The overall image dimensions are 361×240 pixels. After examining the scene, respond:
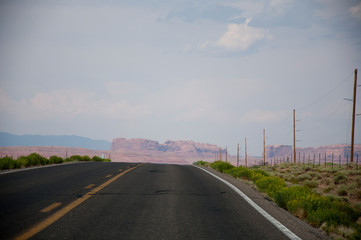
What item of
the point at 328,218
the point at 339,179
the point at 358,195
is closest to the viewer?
the point at 328,218

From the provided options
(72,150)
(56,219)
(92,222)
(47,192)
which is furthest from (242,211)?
(72,150)

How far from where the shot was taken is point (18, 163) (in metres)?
15.9

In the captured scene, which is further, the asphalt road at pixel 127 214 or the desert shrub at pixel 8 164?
the desert shrub at pixel 8 164

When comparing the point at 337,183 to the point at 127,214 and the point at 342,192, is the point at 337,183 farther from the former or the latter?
the point at 127,214

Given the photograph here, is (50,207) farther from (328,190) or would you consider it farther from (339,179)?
(339,179)

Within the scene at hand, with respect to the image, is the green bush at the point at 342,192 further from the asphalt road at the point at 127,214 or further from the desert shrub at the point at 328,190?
the asphalt road at the point at 127,214

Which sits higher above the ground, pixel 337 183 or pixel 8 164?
pixel 8 164

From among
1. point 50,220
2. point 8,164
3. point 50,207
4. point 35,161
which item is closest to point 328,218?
point 50,220

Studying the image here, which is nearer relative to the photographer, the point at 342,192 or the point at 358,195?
the point at 358,195

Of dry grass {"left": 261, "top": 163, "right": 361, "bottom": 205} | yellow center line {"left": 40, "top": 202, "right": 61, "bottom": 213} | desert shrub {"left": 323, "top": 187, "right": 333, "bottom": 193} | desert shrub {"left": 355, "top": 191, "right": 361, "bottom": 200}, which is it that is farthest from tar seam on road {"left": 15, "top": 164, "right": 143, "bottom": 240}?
desert shrub {"left": 323, "top": 187, "right": 333, "bottom": 193}

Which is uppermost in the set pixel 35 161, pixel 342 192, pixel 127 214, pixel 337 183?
pixel 127 214

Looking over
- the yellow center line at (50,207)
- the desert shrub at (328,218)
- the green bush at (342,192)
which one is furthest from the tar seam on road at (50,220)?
the green bush at (342,192)

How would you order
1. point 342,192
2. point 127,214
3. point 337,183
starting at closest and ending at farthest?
1. point 127,214
2. point 342,192
3. point 337,183

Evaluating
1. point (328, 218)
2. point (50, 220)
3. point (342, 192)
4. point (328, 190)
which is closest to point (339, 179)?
point (328, 190)
